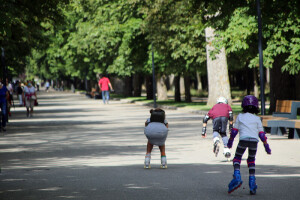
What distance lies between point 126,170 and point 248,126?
3.33m

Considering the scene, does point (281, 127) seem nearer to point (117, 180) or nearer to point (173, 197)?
point (117, 180)

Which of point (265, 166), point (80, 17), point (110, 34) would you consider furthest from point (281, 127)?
point (80, 17)

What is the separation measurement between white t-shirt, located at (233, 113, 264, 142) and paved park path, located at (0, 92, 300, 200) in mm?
772

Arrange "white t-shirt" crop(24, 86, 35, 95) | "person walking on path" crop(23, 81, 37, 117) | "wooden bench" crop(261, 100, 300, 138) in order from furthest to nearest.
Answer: "white t-shirt" crop(24, 86, 35, 95) < "person walking on path" crop(23, 81, 37, 117) < "wooden bench" crop(261, 100, 300, 138)

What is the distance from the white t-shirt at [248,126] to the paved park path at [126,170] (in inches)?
30.4

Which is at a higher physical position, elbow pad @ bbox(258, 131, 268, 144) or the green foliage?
the green foliage

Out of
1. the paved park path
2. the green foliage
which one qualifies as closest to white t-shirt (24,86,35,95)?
the green foliage

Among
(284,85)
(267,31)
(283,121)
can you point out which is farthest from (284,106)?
(284,85)

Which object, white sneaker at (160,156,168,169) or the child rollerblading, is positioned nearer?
white sneaker at (160,156,168,169)

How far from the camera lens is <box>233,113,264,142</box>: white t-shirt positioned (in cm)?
891

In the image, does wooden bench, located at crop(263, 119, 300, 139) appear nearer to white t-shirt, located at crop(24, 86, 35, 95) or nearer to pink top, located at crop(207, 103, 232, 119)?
pink top, located at crop(207, 103, 232, 119)

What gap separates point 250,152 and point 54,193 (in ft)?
8.96

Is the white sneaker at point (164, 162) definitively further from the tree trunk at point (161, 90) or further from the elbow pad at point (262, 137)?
the tree trunk at point (161, 90)

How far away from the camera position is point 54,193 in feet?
29.8
